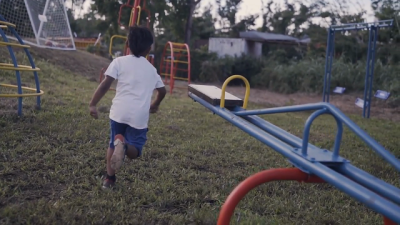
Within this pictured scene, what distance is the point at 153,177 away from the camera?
3533 millimetres

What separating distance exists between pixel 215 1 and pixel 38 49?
2471 cm

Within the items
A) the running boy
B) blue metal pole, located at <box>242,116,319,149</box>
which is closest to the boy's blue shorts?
the running boy

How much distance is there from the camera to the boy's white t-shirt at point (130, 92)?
10.1 feet

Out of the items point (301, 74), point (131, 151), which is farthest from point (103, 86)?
point (301, 74)

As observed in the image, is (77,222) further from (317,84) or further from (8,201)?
(317,84)

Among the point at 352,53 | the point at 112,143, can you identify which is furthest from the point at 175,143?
the point at 352,53

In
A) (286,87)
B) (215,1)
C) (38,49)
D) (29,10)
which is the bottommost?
(286,87)

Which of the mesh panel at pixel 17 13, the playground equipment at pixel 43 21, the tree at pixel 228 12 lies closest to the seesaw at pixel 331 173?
the playground equipment at pixel 43 21

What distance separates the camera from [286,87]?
49.9 ft

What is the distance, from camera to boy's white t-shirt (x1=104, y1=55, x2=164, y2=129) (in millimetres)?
3070

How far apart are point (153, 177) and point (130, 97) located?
790 millimetres

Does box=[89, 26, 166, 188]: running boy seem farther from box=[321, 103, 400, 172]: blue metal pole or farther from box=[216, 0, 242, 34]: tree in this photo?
box=[216, 0, 242, 34]: tree

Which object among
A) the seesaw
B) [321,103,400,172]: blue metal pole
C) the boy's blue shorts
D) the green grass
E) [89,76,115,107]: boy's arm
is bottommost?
the green grass

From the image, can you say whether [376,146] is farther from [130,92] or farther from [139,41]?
[139,41]
